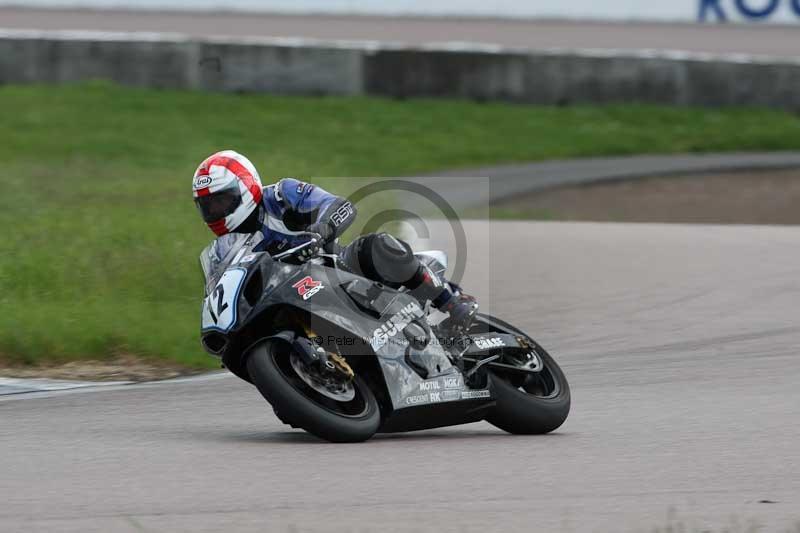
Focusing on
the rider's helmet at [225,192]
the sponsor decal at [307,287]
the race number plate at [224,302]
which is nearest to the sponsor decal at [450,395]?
the sponsor decal at [307,287]

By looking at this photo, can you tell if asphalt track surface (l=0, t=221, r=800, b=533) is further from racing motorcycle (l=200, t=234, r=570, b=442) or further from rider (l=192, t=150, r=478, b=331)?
rider (l=192, t=150, r=478, b=331)

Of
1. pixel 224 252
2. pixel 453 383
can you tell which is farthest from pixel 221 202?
pixel 453 383

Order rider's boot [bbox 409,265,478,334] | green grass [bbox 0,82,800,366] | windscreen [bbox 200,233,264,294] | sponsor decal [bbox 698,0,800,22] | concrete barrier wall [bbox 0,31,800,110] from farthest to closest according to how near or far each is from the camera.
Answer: sponsor decal [bbox 698,0,800,22] < concrete barrier wall [bbox 0,31,800,110] < green grass [bbox 0,82,800,366] < rider's boot [bbox 409,265,478,334] < windscreen [bbox 200,233,264,294]

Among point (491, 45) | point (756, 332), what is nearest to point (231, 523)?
point (756, 332)

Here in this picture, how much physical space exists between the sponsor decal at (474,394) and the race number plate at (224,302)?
3.88 feet

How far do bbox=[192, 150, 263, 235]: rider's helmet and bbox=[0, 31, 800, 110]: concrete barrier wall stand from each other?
17774 mm

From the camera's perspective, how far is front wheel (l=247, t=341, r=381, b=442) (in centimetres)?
612

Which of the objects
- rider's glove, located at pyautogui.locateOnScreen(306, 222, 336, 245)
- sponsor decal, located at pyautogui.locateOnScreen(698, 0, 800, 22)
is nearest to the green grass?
sponsor decal, located at pyautogui.locateOnScreen(698, 0, 800, 22)

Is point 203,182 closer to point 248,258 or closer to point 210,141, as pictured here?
point 248,258

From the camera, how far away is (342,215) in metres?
6.66

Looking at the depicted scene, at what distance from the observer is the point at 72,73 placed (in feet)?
80.9

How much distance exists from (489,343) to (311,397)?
1015 millimetres

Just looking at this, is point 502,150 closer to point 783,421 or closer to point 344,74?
point 344,74

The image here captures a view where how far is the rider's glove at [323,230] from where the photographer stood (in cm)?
657
